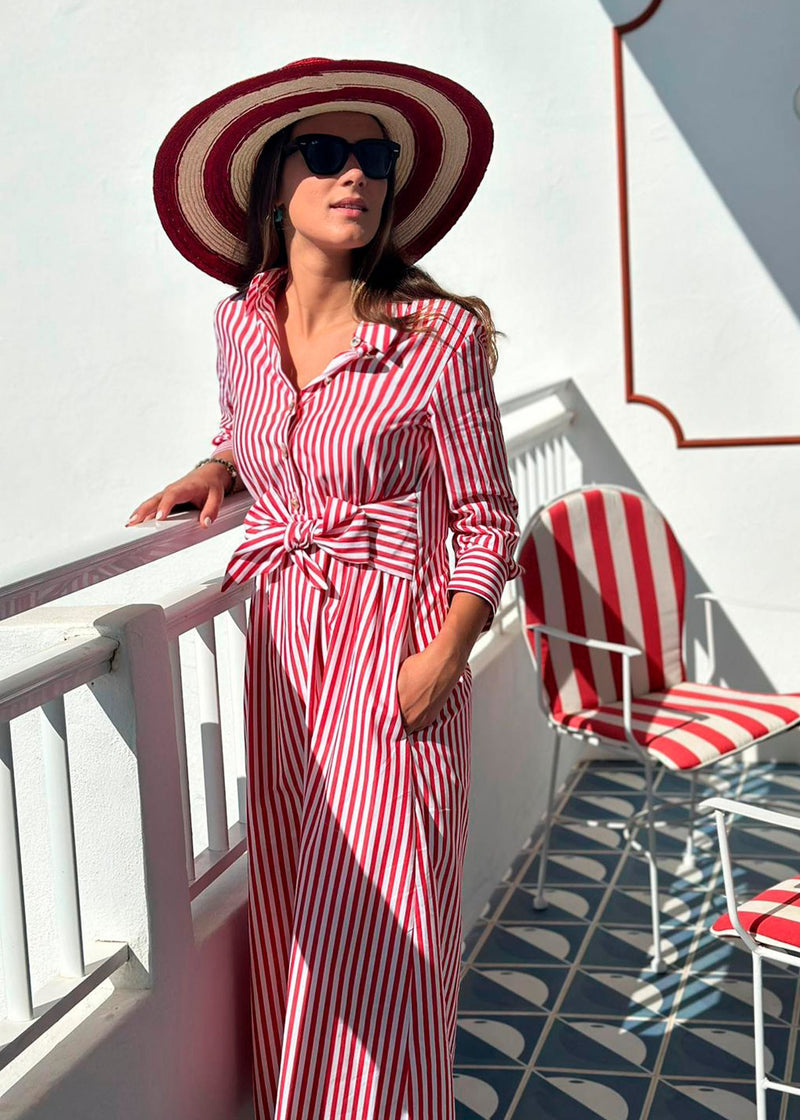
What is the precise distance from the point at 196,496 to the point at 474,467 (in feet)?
1.51

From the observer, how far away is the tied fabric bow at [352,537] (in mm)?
1984

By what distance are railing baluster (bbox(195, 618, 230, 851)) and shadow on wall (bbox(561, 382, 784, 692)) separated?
2953 mm

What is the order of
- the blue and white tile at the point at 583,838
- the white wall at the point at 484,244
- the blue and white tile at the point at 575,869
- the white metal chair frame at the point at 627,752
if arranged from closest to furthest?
the white metal chair frame at the point at 627,752 → the blue and white tile at the point at 575,869 → the blue and white tile at the point at 583,838 → the white wall at the point at 484,244

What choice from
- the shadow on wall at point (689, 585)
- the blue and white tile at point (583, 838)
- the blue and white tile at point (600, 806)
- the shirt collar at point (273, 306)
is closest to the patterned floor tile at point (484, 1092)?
the blue and white tile at point (583, 838)

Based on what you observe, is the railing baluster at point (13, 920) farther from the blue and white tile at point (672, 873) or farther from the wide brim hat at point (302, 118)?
the blue and white tile at point (672, 873)

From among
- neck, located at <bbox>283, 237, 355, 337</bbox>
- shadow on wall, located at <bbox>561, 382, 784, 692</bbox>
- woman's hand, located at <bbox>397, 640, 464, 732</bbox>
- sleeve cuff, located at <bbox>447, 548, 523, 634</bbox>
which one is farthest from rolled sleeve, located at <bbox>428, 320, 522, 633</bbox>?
shadow on wall, located at <bbox>561, 382, 784, 692</bbox>

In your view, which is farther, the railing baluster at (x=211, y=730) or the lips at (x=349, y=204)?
the railing baluster at (x=211, y=730)

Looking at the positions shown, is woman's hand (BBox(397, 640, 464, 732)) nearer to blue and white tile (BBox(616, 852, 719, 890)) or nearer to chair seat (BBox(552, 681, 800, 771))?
chair seat (BBox(552, 681, 800, 771))

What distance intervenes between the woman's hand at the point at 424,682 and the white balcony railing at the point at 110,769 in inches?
13.1

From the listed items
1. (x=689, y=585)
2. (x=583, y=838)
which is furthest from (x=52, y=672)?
(x=689, y=585)

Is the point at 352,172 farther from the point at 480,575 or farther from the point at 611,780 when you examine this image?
the point at 611,780

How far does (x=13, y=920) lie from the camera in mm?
1688

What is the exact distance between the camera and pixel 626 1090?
109 inches

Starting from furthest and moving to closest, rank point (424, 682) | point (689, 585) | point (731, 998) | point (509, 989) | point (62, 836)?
point (689, 585), point (509, 989), point (731, 998), point (424, 682), point (62, 836)
